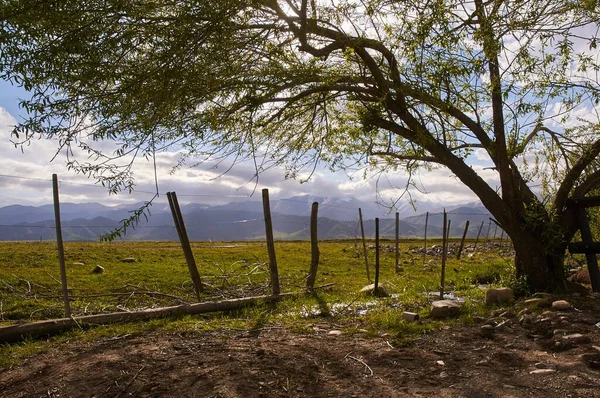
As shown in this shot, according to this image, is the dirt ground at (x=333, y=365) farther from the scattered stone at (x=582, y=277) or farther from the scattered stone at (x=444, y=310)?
the scattered stone at (x=582, y=277)

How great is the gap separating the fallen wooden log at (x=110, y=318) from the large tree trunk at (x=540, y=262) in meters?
6.01

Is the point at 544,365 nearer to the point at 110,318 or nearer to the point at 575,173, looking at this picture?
Answer: the point at 575,173

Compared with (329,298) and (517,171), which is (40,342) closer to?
(329,298)

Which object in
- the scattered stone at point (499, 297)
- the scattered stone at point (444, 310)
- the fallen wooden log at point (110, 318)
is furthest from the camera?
the scattered stone at point (499, 297)

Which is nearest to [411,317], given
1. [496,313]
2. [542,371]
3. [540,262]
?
[496,313]

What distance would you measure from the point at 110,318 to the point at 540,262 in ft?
30.2

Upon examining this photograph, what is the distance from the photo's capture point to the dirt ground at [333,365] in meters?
4.70

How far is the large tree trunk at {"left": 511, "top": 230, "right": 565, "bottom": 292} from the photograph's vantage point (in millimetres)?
10086

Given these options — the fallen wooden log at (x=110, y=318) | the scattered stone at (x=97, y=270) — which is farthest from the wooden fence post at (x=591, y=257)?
the scattered stone at (x=97, y=270)

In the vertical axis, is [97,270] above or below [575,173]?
below

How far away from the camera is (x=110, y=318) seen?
28.3ft

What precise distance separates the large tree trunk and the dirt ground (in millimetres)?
3050

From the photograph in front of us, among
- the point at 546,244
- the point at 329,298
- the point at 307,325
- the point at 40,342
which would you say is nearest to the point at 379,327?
the point at 307,325

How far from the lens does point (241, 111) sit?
934 cm
